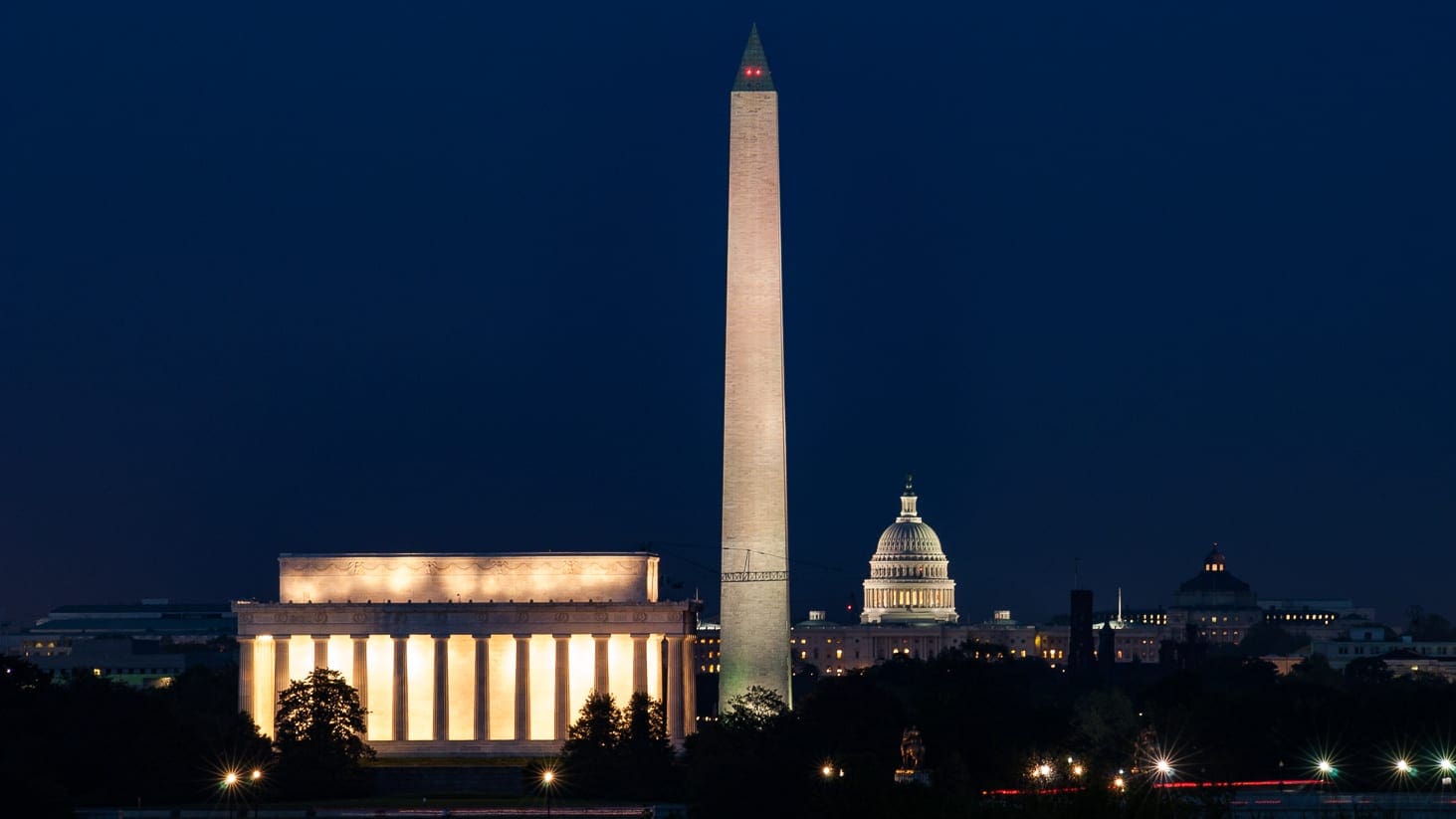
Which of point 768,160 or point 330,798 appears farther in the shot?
point 768,160

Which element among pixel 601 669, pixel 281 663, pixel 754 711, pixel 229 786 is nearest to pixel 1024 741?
pixel 754 711

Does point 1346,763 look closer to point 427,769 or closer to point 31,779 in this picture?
point 427,769

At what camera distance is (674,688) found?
18550 centimetres

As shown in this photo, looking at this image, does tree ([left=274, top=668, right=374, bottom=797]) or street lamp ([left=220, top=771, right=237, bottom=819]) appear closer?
street lamp ([left=220, top=771, right=237, bottom=819])

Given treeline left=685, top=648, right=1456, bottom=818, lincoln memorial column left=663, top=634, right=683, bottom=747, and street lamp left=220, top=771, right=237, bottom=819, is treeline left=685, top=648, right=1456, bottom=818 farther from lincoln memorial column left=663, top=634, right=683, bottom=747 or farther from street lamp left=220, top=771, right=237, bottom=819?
street lamp left=220, top=771, right=237, bottom=819

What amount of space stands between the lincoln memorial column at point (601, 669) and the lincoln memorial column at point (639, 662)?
1378 mm

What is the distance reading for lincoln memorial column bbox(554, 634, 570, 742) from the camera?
605 feet

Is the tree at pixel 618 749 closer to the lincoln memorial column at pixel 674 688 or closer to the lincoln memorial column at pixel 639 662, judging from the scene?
the lincoln memorial column at pixel 674 688

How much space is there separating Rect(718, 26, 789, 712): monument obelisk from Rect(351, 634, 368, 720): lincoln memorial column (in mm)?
22232

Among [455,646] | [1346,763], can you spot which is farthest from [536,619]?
[1346,763]

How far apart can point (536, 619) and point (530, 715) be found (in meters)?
5.04

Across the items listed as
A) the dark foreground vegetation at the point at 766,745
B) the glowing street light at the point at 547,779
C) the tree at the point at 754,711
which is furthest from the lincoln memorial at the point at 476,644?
the glowing street light at the point at 547,779

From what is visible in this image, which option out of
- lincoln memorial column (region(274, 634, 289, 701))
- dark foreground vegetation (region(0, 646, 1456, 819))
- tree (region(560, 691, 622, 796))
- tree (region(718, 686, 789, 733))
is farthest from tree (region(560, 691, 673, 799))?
lincoln memorial column (region(274, 634, 289, 701))

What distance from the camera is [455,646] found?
18775 centimetres
